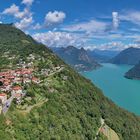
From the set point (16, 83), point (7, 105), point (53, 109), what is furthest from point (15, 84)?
point (7, 105)

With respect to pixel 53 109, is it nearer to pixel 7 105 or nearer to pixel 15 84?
pixel 7 105

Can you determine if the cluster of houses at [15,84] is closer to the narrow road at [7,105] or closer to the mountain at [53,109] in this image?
the mountain at [53,109]

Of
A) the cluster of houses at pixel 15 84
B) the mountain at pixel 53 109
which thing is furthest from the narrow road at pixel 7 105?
the cluster of houses at pixel 15 84

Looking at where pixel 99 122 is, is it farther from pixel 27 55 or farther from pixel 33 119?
pixel 27 55

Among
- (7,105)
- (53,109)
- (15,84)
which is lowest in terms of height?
(53,109)

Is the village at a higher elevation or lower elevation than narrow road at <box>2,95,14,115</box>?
higher

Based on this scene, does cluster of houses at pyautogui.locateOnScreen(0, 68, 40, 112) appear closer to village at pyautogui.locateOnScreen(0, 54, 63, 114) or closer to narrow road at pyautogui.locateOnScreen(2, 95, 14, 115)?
village at pyautogui.locateOnScreen(0, 54, 63, 114)

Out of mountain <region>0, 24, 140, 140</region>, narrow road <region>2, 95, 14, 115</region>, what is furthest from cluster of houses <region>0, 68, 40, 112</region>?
narrow road <region>2, 95, 14, 115</region>

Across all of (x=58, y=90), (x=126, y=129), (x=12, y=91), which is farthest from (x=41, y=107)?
(x=126, y=129)
